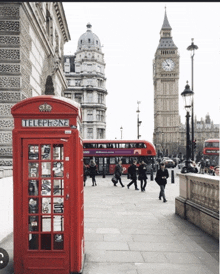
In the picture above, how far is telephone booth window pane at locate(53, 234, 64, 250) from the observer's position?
4.59 m

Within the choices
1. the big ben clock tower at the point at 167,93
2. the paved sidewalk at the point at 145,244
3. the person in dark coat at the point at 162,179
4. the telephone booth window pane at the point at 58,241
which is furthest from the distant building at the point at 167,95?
the telephone booth window pane at the point at 58,241

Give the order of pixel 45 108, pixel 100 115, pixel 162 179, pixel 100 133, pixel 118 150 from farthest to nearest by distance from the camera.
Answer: pixel 100 115 → pixel 100 133 → pixel 118 150 → pixel 162 179 → pixel 45 108

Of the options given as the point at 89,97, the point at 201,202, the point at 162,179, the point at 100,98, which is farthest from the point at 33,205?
the point at 100,98

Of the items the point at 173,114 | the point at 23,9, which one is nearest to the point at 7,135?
the point at 23,9

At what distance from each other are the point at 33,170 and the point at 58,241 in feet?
3.55

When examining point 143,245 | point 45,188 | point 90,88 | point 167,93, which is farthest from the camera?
point 167,93

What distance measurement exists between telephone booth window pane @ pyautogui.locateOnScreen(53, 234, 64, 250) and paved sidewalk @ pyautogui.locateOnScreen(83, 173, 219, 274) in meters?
0.57

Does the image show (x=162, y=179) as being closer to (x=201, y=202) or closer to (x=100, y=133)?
(x=201, y=202)

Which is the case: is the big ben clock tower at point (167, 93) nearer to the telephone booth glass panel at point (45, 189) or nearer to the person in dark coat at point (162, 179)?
the person in dark coat at point (162, 179)

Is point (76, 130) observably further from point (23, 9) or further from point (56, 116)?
point (23, 9)

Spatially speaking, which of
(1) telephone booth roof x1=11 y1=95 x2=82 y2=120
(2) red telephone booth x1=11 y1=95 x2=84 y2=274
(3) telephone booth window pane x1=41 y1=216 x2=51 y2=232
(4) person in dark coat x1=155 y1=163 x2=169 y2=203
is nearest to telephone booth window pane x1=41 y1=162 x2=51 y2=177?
(2) red telephone booth x1=11 y1=95 x2=84 y2=274

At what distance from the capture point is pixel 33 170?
454 centimetres

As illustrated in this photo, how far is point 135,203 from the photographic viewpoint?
11805mm

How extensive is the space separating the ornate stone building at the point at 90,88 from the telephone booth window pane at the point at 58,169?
69.0m
